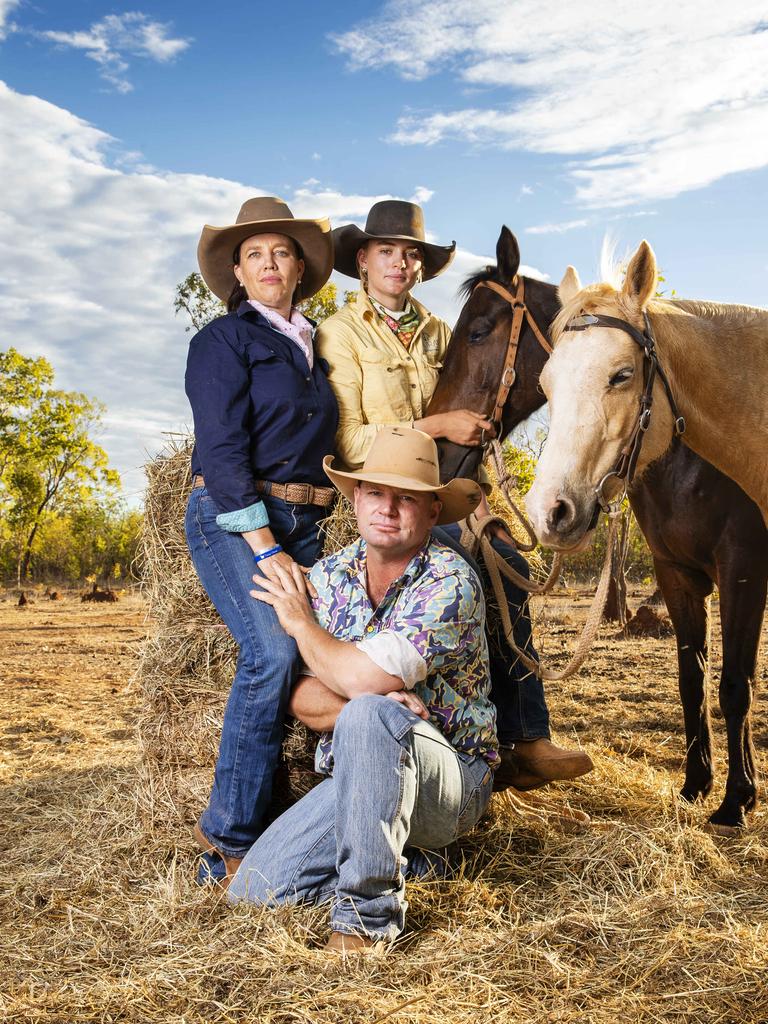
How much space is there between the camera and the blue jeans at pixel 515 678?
3770 millimetres

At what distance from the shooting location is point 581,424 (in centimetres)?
319

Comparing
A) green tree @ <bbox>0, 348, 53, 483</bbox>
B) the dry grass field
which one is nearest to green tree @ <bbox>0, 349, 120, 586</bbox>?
green tree @ <bbox>0, 348, 53, 483</bbox>

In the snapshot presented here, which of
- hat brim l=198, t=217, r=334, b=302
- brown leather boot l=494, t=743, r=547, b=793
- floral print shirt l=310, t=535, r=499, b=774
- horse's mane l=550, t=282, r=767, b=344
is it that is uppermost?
hat brim l=198, t=217, r=334, b=302

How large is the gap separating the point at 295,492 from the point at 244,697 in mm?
860

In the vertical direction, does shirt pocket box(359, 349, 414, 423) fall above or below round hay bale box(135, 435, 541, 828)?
above

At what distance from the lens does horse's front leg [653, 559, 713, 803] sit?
4855mm

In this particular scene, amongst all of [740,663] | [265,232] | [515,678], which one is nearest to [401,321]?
[265,232]

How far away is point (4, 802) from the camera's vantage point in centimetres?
498

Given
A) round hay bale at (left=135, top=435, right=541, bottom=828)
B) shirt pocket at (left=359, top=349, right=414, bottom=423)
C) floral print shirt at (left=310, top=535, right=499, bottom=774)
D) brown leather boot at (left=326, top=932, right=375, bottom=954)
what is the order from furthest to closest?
shirt pocket at (left=359, top=349, right=414, bottom=423), round hay bale at (left=135, top=435, right=541, bottom=828), floral print shirt at (left=310, top=535, right=499, bottom=774), brown leather boot at (left=326, top=932, right=375, bottom=954)

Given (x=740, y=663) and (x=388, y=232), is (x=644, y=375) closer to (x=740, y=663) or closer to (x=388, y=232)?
(x=388, y=232)

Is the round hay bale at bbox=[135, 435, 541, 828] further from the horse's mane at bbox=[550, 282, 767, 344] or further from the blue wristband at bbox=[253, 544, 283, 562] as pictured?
the horse's mane at bbox=[550, 282, 767, 344]

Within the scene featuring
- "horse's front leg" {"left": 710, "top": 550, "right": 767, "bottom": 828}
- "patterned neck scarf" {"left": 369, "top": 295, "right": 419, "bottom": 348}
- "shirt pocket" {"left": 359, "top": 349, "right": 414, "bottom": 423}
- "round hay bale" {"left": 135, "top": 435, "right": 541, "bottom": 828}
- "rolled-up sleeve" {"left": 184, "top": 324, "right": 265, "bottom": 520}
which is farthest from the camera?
"horse's front leg" {"left": 710, "top": 550, "right": 767, "bottom": 828}

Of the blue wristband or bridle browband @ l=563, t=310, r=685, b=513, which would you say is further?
the blue wristband

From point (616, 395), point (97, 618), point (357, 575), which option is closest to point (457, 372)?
point (616, 395)
